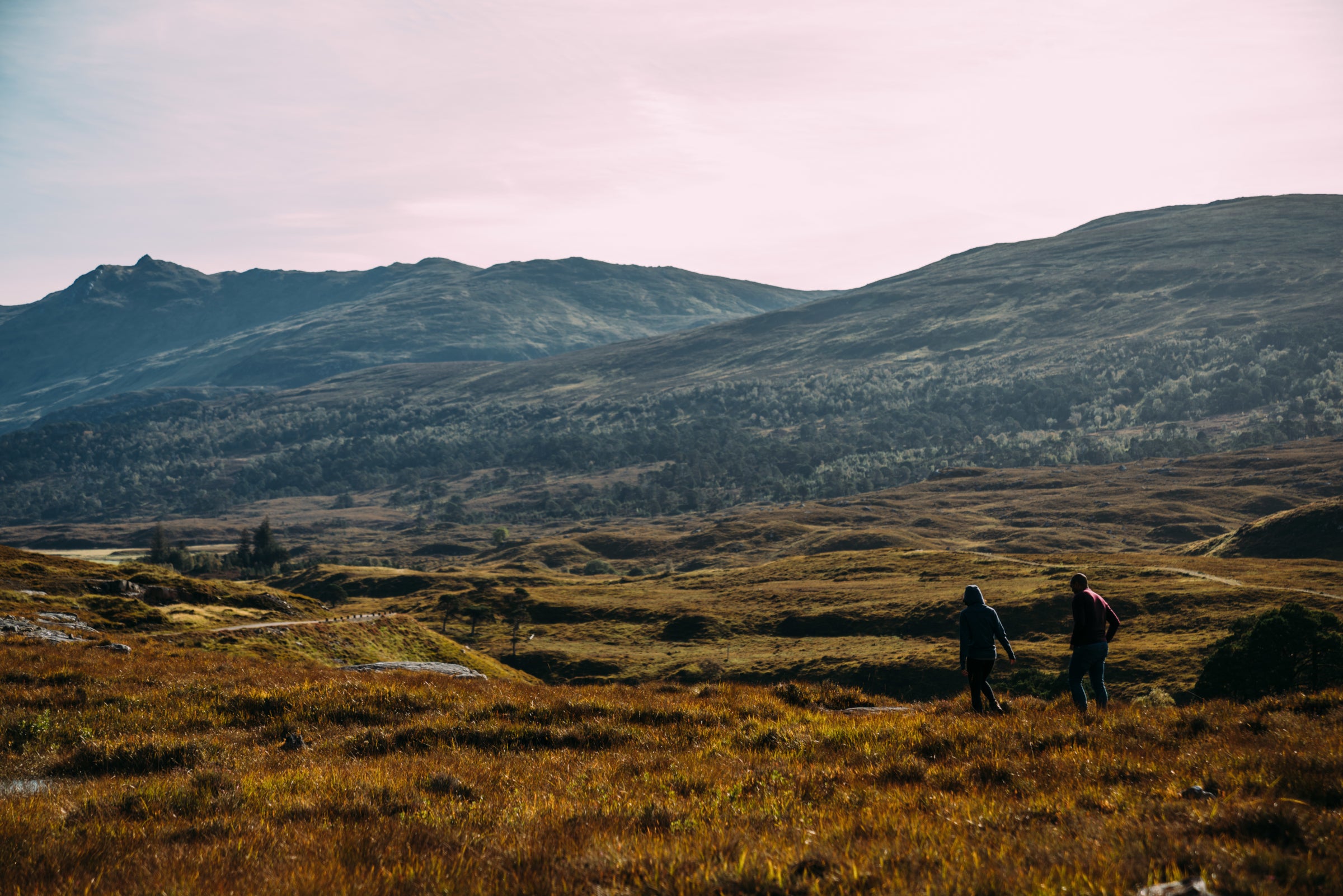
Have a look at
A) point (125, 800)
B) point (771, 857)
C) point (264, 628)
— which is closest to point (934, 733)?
point (771, 857)

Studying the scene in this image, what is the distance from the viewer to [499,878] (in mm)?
6434

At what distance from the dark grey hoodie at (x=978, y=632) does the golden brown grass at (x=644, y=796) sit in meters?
1.16

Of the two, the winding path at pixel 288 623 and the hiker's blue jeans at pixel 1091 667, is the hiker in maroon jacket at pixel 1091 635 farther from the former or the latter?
the winding path at pixel 288 623

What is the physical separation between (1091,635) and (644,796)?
10037mm

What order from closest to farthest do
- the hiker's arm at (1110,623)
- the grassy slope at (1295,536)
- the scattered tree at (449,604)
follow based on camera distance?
the hiker's arm at (1110,623) < the scattered tree at (449,604) < the grassy slope at (1295,536)

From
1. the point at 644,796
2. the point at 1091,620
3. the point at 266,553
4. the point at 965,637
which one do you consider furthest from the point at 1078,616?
the point at 266,553

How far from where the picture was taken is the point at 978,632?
15922 mm

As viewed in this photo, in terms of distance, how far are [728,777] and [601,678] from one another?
8467 cm

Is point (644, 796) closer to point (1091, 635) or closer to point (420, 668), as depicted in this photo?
point (1091, 635)

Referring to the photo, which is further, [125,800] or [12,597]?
[12,597]

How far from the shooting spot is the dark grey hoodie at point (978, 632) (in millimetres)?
15812

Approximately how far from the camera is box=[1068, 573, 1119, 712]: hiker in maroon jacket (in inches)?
601

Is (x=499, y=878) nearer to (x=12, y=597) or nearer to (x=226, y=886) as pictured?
(x=226, y=886)

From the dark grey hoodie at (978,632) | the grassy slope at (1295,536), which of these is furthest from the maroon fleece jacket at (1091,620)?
the grassy slope at (1295,536)
